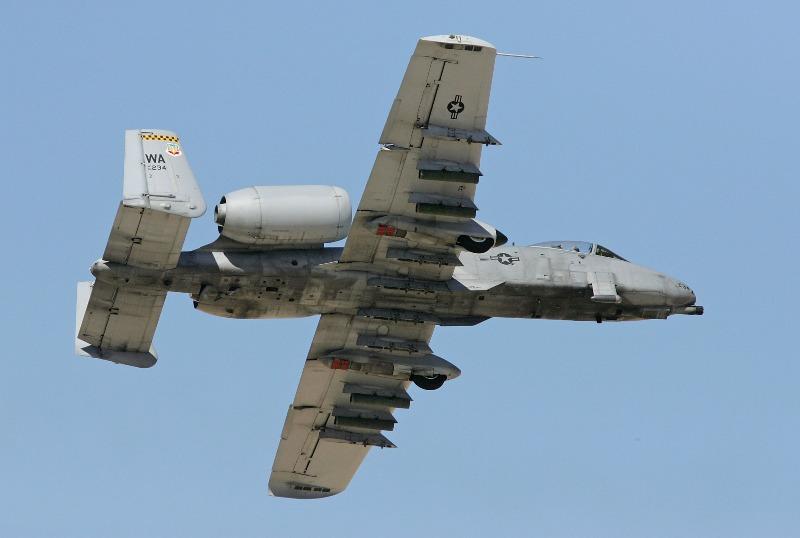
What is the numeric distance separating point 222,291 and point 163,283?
174 cm

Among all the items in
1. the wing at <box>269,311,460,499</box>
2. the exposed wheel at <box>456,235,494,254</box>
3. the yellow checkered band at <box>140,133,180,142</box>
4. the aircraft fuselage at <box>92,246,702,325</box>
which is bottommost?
the wing at <box>269,311,460,499</box>

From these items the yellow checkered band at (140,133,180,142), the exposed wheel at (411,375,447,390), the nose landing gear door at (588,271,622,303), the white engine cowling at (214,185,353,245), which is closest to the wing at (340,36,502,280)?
the white engine cowling at (214,185,353,245)

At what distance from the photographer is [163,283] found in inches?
1875

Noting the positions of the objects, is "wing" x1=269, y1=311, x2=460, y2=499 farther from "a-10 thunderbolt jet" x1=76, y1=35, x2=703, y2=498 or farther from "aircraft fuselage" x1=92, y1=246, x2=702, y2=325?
"aircraft fuselage" x1=92, y1=246, x2=702, y2=325

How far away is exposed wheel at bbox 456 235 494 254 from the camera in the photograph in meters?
48.3

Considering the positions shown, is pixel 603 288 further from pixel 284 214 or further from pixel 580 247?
pixel 284 214

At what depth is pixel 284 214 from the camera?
4697cm

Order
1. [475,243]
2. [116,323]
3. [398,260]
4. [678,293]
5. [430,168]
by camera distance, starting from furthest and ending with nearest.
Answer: [678,293], [398,260], [116,323], [475,243], [430,168]

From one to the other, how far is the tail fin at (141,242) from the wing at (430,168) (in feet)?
16.5

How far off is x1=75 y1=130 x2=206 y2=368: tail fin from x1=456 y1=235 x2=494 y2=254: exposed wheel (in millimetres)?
7339

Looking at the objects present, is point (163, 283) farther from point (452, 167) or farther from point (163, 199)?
point (452, 167)

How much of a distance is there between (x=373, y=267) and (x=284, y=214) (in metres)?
3.75

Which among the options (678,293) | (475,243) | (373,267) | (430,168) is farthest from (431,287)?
(678,293)

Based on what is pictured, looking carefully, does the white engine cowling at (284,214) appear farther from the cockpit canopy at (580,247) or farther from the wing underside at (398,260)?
the cockpit canopy at (580,247)
